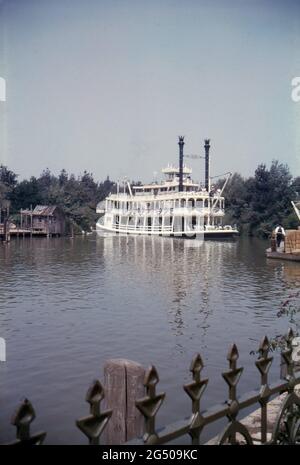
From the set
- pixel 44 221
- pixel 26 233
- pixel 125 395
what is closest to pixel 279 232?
pixel 44 221

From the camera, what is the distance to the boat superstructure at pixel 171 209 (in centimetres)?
3897

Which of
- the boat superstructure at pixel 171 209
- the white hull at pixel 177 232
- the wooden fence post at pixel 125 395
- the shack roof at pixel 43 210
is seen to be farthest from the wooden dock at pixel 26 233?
the wooden fence post at pixel 125 395

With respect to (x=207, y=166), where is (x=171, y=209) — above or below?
below

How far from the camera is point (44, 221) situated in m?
37.8

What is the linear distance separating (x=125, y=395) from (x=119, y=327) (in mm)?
6164

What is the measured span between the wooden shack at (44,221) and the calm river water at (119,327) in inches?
800

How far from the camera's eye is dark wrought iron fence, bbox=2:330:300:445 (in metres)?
1.30

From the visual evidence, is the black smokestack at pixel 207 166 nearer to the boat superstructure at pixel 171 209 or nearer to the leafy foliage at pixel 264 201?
the boat superstructure at pixel 171 209

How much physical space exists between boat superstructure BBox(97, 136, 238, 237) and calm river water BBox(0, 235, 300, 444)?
21061 mm

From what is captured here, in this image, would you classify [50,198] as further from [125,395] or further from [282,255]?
[125,395]
